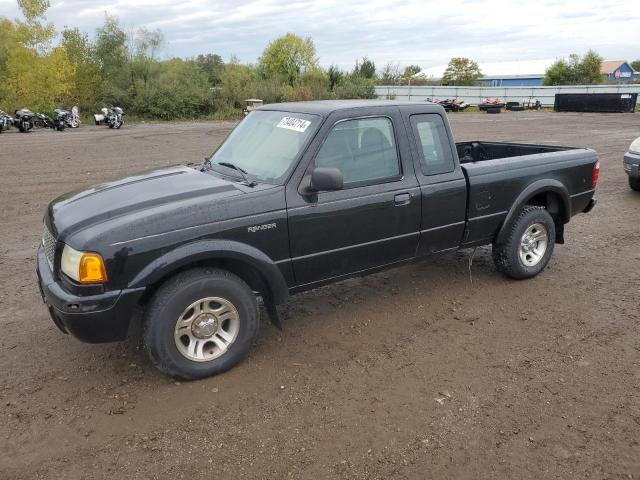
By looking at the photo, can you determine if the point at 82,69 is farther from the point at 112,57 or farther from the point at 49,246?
the point at 49,246

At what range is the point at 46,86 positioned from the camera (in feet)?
111

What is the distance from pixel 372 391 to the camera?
11.6ft

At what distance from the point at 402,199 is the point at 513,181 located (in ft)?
4.89

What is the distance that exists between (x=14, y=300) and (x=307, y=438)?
3577 mm

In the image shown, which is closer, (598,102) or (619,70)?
(598,102)

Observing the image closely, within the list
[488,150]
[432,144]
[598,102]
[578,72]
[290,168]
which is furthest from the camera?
[578,72]

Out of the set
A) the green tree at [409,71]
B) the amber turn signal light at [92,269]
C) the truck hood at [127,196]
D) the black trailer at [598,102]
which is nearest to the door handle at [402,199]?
the truck hood at [127,196]

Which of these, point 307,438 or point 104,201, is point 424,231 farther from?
point 104,201

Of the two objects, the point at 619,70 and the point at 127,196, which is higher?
the point at 619,70

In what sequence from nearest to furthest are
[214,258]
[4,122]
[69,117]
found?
[214,258] → [4,122] → [69,117]

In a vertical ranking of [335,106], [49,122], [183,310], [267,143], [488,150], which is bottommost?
[183,310]

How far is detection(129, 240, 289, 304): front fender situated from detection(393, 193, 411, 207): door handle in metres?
1.19

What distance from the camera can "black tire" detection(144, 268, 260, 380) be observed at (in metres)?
3.40

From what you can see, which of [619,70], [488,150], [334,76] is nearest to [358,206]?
[488,150]
